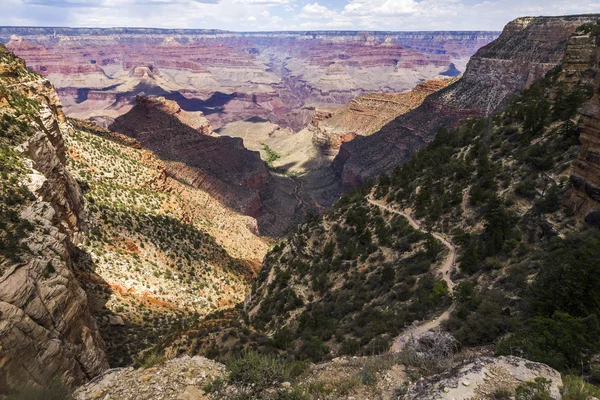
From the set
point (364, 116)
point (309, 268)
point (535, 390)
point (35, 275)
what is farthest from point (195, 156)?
point (535, 390)

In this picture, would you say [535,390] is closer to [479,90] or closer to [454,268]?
[454,268]

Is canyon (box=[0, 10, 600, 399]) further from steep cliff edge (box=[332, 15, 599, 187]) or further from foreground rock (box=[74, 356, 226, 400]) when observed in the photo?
steep cliff edge (box=[332, 15, 599, 187])

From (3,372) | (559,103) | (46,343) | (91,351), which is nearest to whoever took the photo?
(3,372)

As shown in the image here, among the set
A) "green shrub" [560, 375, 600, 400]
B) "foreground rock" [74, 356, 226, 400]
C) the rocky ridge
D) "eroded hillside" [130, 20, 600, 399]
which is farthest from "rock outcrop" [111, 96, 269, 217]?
"green shrub" [560, 375, 600, 400]

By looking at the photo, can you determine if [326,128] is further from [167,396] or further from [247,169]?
[167,396]

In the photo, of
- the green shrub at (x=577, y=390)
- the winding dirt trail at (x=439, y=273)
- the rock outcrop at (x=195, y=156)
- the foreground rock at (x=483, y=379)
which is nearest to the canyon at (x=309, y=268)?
the foreground rock at (x=483, y=379)

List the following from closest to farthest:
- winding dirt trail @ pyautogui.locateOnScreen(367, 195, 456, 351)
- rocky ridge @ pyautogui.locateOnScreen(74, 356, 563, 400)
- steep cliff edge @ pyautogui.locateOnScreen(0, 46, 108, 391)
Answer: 1. rocky ridge @ pyautogui.locateOnScreen(74, 356, 563, 400)
2. steep cliff edge @ pyautogui.locateOnScreen(0, 46, 108, 391)
3. winding dirt trail @ pyautogui.locateOnScreen(367, 195, 456, 351)

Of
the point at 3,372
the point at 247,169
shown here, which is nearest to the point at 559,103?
the point at 3,372
